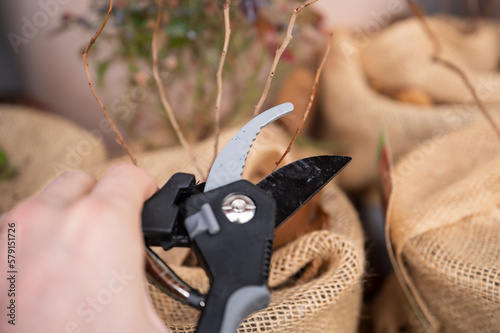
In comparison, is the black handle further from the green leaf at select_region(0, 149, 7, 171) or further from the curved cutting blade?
the green leaf at select_region(0, 149, 7, 171)

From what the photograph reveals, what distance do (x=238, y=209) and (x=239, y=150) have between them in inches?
2.2

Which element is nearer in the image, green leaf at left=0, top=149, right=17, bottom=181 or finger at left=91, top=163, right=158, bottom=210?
finger at left=91, top=163, right=158, bottom=210

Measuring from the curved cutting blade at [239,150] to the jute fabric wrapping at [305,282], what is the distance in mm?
158

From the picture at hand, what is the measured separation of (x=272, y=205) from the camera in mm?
336

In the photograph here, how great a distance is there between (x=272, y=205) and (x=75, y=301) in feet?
0.50

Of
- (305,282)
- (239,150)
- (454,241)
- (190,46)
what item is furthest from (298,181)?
(190,46)

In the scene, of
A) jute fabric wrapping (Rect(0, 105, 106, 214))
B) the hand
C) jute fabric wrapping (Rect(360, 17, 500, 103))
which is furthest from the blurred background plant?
the hand

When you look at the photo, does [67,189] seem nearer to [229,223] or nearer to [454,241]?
[229,223]

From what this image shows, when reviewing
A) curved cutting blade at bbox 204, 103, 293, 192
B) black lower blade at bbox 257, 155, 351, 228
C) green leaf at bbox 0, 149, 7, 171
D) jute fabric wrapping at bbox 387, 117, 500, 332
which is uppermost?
curved cutting blade at bbox 204, 103, 293, 192

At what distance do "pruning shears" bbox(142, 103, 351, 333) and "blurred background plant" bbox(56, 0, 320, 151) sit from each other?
296 millimetres

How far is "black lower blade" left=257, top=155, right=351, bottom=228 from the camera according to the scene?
1.17 ft

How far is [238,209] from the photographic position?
330mm

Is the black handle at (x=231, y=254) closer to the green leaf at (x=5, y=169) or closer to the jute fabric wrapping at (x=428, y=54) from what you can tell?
the green leaf at (x=5, y=169)

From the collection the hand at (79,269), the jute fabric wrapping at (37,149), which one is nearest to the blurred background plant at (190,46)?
the jute fabric wrapping at (37,149)
